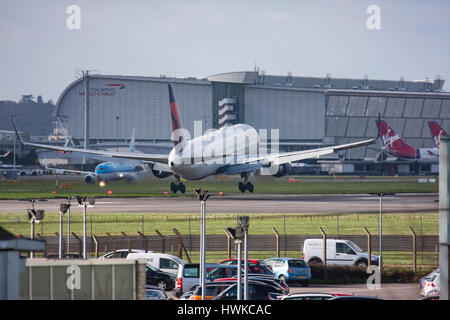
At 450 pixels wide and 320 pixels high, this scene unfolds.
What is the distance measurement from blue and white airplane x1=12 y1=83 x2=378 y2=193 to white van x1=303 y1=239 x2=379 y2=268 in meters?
34.4

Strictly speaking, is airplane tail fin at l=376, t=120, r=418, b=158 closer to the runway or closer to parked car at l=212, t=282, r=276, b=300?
the runway

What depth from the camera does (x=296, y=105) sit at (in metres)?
195

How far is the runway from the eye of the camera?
66.8 meters

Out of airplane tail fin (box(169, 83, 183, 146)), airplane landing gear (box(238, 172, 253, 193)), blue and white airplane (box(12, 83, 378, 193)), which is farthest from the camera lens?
airplane landing gear (box(238, 172, 253, 193))

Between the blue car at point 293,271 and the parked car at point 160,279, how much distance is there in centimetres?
533

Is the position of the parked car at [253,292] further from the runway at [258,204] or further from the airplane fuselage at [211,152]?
the airplane fuselage at [211,152]

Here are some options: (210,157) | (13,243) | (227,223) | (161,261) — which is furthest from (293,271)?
(210,157)

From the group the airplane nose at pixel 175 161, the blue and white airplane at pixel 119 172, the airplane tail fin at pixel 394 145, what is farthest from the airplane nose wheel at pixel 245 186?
the airplane tail fin at pixel 394 145

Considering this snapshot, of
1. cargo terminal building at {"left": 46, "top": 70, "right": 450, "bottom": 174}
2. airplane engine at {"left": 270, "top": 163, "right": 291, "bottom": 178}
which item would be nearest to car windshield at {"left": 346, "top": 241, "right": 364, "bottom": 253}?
airplane engine at {"left": 270, "top": 163, "right": 291, "bottom": 178}

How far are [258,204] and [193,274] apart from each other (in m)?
39.5
